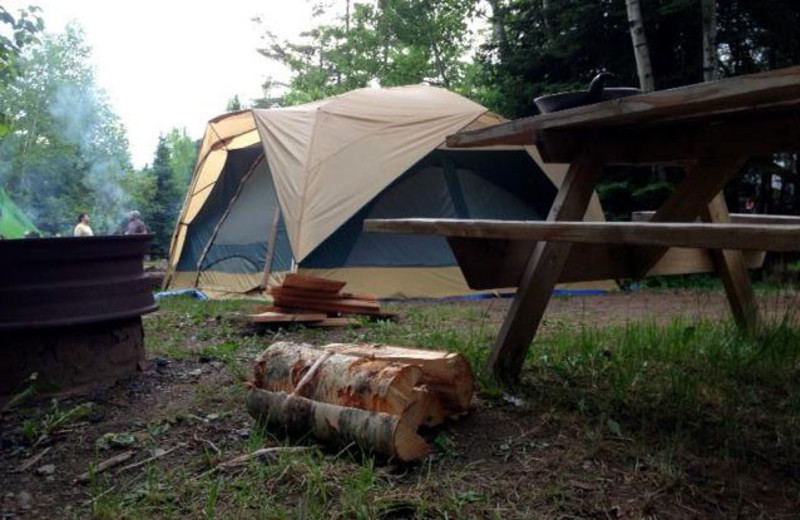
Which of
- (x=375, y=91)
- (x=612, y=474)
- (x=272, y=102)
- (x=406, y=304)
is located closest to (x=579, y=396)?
(x=612, y=474)

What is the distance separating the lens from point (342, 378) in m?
2.27

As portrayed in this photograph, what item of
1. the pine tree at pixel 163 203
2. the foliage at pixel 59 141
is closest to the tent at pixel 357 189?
the pine tree at pixel 163 203

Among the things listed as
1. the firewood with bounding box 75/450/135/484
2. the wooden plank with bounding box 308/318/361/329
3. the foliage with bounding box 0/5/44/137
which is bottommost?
the wooden plank with bounding box 308/318/361/329

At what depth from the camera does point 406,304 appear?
683cm

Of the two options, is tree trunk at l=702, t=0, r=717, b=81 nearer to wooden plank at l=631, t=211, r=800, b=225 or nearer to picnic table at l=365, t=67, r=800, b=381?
wooden plank at l=631, t=211, r=800, b=225

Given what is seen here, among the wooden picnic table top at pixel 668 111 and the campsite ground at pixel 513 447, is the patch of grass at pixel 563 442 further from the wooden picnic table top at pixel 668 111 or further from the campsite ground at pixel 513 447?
the wooden picnic table top at pixel 668 111

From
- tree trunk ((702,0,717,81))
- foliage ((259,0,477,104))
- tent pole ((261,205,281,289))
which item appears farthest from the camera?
foliage ((259,0,477,104))

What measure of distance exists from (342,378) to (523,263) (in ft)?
3.11

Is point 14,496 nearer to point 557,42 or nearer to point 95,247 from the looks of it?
point 95,247

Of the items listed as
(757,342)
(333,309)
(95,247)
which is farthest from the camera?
(333,309)

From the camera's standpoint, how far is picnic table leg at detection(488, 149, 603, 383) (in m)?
2.73

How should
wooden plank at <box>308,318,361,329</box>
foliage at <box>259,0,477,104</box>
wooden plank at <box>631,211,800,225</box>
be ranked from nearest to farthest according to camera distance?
wooden plank at <box>631,211,800,225</box>
wooden plank at <box>308,318,361,329</box>
foliage at <box>259,0,477,104</box>

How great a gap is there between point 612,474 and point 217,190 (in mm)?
7526

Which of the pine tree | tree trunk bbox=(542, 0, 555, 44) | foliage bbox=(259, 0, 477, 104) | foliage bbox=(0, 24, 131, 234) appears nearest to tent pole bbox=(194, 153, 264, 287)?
tree trunk bbox=(542, 0, 555, 44)
